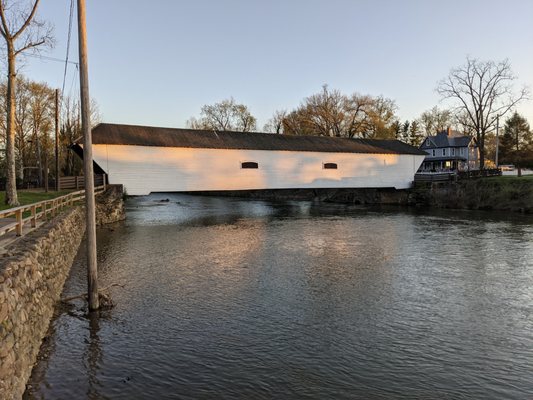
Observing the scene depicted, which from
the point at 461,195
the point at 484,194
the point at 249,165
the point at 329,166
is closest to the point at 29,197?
the point at 249,165

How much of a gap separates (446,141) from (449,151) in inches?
58.1

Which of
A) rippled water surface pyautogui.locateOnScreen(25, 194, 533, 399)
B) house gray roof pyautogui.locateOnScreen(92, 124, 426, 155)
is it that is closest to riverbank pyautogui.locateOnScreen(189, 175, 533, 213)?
house gray roof pyautogui.locateOnScreen(92, 124, 426, 155)

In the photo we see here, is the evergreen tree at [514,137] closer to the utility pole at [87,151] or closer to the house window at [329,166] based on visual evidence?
the house window at [329,166]

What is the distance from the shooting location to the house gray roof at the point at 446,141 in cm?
5678

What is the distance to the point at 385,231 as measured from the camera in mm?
19312

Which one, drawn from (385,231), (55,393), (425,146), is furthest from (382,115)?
(55,393)

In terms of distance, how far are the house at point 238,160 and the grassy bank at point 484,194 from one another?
2346 mm

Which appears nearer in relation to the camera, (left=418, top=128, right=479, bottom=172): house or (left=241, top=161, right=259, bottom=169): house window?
(left=241, top=161, right=259, bottom=169): house window

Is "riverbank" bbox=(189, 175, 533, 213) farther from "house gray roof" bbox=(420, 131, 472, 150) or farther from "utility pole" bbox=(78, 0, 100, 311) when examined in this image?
"utility pole" bbox=(78, 0, 100, 311)

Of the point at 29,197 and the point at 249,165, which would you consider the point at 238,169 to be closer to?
the point at 249,165

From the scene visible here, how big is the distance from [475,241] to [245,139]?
16328 mm

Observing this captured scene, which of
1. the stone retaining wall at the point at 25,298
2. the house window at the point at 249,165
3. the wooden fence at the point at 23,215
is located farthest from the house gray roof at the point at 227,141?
the stone retaining wall at the point at 25,298

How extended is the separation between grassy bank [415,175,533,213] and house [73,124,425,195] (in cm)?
235

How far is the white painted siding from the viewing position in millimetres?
23609
